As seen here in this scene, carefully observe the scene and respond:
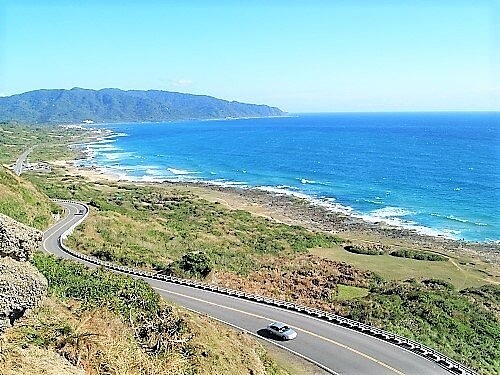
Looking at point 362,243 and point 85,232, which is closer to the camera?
point 85,232

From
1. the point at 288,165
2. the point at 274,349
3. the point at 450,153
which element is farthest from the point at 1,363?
the point at 450,153

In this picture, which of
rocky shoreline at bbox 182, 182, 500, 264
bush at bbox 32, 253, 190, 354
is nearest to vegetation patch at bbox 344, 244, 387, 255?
rocky shoreline at bbox 182, 182, 500, 264

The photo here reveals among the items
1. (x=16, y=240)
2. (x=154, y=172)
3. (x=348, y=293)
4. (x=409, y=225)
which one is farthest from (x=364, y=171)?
(x=16, y=240)

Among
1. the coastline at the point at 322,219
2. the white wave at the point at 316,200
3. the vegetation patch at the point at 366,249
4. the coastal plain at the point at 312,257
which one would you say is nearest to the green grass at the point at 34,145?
the coastline at the point at 322,219

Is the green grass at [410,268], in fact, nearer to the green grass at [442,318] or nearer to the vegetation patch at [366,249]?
the vegetation patch at [366,249]

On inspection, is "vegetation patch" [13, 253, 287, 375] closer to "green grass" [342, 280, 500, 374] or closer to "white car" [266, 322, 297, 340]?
"white car" [266, 322, 297, 340]

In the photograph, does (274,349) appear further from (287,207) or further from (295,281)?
(287,207)
